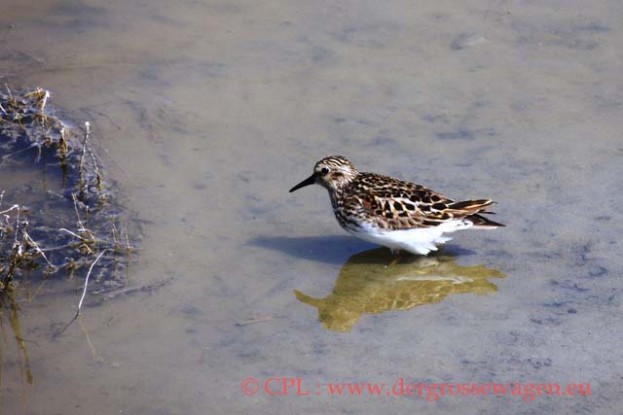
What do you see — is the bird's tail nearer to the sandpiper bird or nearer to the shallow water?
the sandpiper bird

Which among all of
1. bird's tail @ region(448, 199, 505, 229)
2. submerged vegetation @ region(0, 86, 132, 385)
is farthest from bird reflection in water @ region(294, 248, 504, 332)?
submerged vegetation @ region(0, 86, 132, 385)

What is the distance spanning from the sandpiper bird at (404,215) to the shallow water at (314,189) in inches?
13.7

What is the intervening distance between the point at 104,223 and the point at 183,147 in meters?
1.50

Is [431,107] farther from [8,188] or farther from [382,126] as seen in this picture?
[8,188]

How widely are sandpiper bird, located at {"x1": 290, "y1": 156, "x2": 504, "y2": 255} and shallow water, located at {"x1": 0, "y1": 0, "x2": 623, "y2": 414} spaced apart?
35 cm

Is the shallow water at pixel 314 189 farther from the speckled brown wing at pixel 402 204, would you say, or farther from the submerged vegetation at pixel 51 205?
the speckled brown wing at pixel 402 204

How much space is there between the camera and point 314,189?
10188 mm

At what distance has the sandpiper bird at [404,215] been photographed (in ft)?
29.0

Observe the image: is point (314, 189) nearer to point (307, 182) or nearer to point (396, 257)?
point (307, 182)

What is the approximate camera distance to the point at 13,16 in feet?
42.8

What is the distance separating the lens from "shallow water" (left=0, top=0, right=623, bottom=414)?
7508mm

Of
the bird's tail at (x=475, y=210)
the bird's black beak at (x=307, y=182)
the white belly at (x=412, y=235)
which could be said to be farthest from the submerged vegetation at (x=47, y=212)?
the bird's tail at (x=475, y=210)

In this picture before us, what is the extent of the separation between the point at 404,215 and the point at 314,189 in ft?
4.85

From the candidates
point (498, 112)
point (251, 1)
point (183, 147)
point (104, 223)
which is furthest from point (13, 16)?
point (498, 112)
